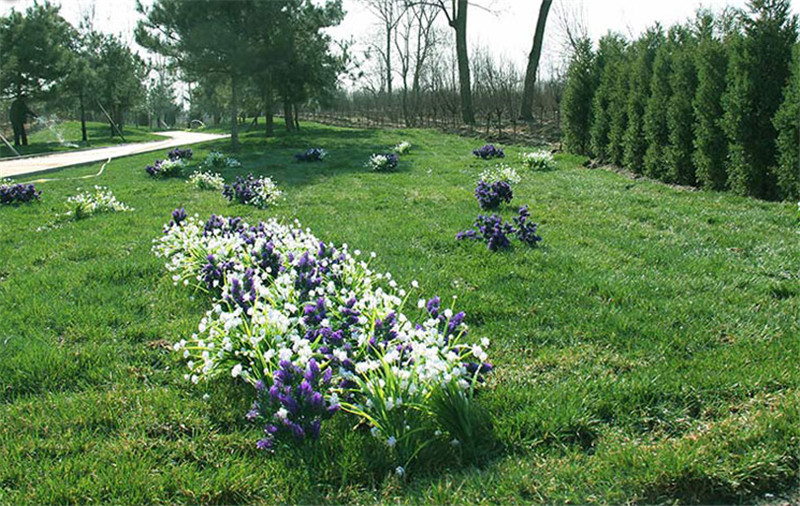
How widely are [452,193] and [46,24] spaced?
→ 102 feet

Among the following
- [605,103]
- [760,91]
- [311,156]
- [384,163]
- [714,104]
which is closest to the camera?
[760,91]

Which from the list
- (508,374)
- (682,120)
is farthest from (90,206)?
(682,120)

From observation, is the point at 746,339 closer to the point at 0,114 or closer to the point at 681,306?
the point at 681,306

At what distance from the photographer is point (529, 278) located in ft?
15.7

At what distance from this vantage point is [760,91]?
8461 mm

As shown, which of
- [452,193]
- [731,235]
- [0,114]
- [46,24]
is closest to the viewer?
[731,235]

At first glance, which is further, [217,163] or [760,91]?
[217,163]

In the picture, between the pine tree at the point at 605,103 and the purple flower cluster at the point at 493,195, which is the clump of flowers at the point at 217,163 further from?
the pine tree at the point at 605,103

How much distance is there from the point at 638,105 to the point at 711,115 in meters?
2.90

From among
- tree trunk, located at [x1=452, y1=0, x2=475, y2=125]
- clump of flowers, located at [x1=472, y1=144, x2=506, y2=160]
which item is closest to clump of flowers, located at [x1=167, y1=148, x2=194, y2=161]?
clump of flowers, located at [x1=472, y1=144, x2=506, y2=160]

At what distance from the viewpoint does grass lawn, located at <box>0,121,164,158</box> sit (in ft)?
91.8

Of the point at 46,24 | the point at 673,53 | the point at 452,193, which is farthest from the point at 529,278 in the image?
the point at 46,24

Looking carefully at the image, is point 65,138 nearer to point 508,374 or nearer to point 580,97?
point 580,97

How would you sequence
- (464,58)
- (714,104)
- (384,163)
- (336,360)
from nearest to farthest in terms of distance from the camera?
(336,360) < (714,104) < (384,163) < (464,58)
